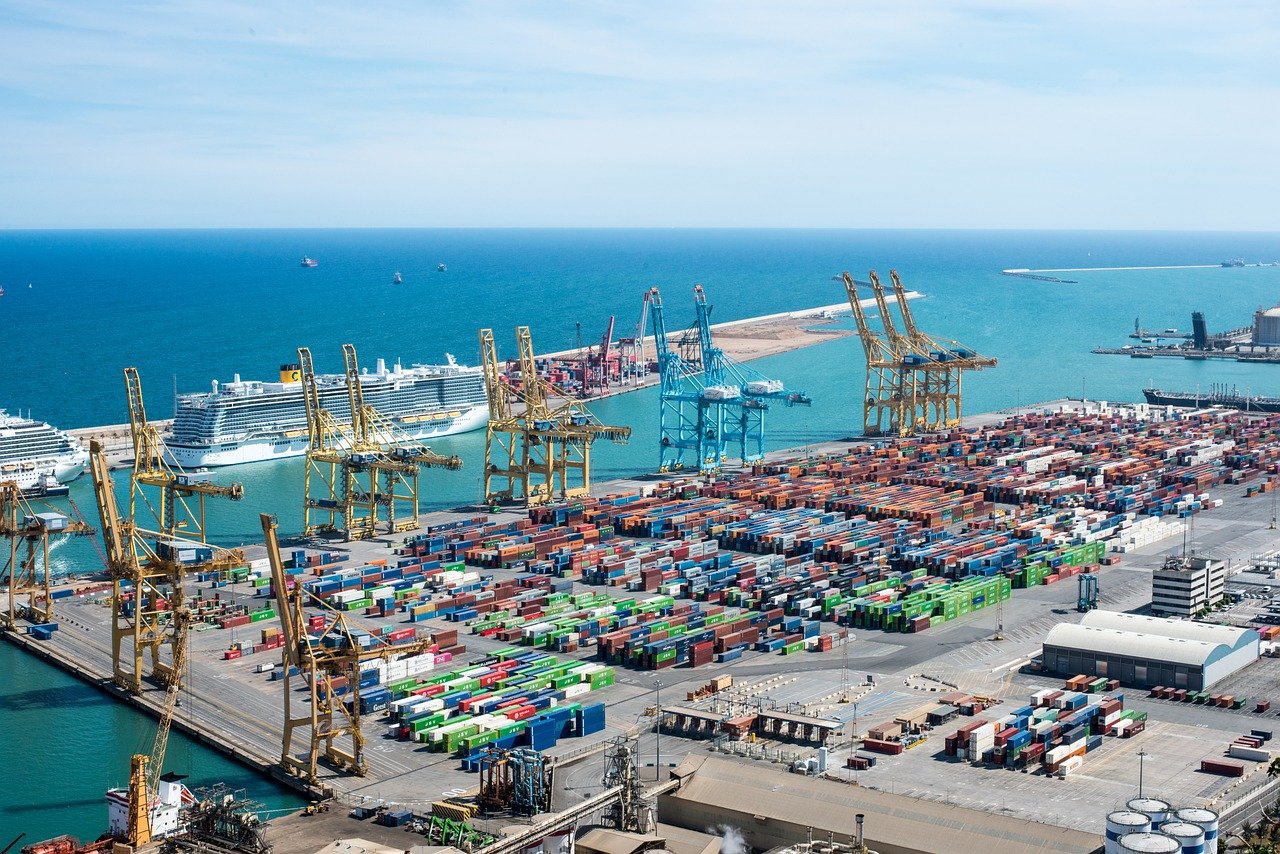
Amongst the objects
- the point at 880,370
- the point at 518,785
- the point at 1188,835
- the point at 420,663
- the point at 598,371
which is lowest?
the point at 420,663

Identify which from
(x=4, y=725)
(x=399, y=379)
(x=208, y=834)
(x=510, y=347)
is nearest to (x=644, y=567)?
(x=4, y=725)

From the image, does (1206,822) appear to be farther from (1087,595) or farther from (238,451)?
(238,451)

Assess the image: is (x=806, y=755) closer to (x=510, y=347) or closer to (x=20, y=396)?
(x=20, y=396)

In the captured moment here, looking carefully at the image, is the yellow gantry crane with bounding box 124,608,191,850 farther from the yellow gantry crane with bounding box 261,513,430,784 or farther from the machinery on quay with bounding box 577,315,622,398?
the machinery on quay with bounding box 577,315,622,398

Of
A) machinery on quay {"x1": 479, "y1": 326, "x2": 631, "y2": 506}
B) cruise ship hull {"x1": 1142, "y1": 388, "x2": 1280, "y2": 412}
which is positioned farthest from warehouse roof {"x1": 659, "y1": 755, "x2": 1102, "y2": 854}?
cruise ship hull {"x1": 1142, "y1": 388, "x2": 1280, "y2": 412}

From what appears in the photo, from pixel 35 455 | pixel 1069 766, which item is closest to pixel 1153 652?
pixel 1069 766
